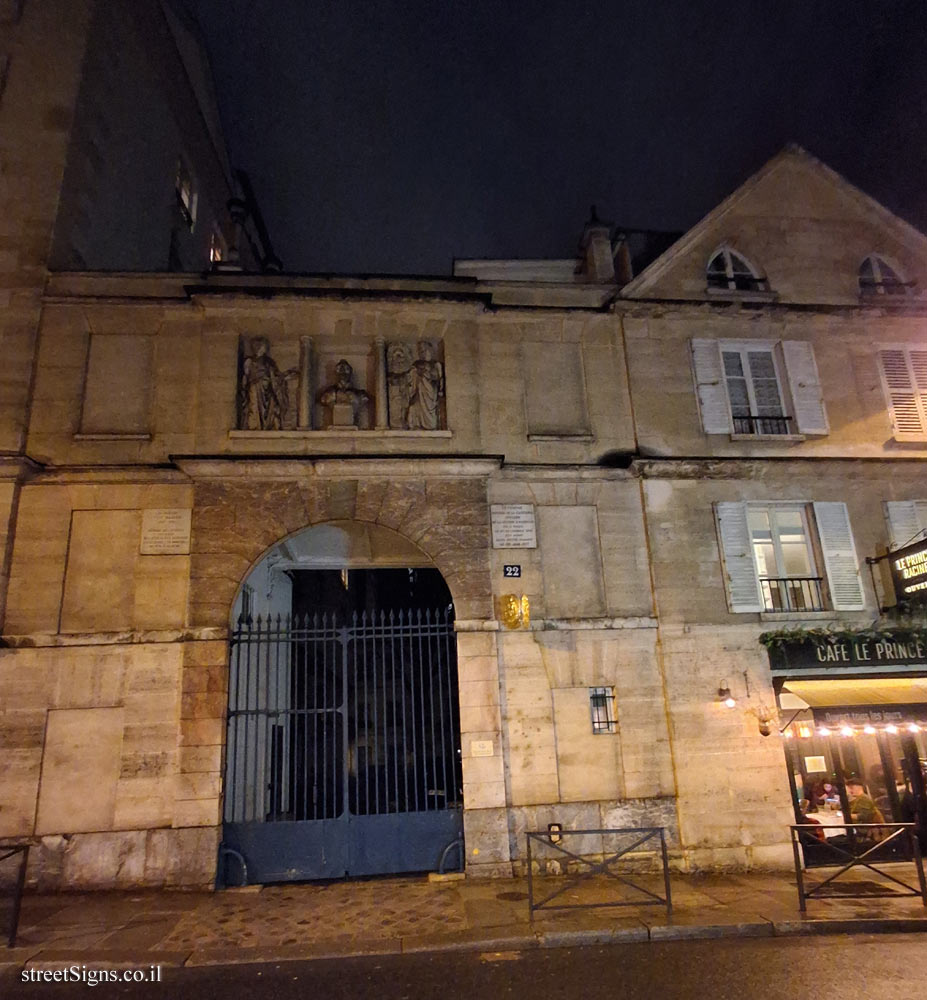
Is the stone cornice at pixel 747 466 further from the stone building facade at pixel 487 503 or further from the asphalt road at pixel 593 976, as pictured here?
the asphalt road at pixel 593 976

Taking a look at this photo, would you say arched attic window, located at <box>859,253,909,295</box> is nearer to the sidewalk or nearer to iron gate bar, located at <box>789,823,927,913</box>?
iron gate bar, located at <box>789,823,927,913</box>

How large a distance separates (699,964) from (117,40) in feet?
55.7

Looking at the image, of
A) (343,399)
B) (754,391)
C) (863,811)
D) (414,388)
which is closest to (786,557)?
(754,391)

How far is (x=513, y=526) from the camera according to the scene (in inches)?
403

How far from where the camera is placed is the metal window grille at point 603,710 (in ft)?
31.4

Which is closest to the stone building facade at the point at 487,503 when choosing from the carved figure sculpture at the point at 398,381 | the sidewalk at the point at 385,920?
the carved figure sculpture at the point at 398,381

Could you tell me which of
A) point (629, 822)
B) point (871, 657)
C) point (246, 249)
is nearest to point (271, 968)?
point (629, 822)

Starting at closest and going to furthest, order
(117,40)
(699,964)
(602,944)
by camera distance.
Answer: (699,964)
(602,944)
(117,40)

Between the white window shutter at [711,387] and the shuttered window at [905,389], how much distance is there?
2.96 meters

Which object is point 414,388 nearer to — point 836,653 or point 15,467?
point 15,467

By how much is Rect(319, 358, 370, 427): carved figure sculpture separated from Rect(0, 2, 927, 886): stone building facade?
37 millimetres

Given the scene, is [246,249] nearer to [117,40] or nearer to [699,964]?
[117,40]

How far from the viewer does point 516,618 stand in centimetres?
970

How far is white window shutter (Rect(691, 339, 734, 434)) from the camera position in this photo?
11.0m
